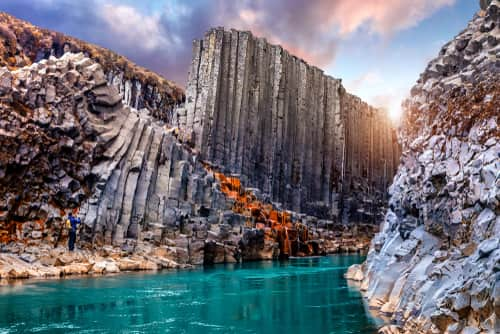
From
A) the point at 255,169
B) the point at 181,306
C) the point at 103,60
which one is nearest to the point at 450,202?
the point at 181,306

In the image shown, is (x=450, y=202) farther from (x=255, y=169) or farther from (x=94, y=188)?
(x=255, y=169)

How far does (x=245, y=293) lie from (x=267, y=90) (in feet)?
159

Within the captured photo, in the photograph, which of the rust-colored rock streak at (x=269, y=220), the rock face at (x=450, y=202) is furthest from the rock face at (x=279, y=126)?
the rock face at (x=450, y=202)

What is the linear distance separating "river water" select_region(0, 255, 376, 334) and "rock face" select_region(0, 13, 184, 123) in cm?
6012

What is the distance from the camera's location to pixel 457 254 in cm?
1284

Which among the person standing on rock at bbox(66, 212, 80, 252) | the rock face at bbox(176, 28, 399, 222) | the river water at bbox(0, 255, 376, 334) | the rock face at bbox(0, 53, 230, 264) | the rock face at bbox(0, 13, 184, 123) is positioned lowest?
the river water at bbox(0, 255, 376, 334)

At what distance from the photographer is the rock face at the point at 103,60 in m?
78.2

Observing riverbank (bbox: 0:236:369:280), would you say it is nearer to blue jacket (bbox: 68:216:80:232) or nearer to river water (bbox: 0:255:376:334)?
blue jacket (bbox: 68:216:80:232)

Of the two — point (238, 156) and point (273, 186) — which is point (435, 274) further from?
point (273, 186)

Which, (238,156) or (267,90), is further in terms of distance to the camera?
(267,90)

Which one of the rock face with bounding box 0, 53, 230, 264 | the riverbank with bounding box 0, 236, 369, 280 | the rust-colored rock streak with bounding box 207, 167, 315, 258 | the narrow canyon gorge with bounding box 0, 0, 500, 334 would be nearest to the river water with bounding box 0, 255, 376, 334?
the riverbank with bounding box 0, 236, 369, 280

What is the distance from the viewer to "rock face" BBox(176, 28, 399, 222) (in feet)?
204

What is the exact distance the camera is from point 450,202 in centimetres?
1459

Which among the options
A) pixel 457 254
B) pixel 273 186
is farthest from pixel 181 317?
pixel 273 186
